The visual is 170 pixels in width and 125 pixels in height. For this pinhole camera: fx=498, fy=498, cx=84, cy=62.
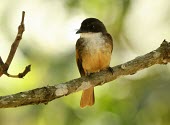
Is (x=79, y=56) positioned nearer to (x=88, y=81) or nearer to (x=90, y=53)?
(x=90, y=53)

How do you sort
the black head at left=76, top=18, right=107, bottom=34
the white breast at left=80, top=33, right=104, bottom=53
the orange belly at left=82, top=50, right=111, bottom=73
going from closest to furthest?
the orange belly at left=82, top=50, right=111, bottom=73 → the white breast at left=80, top=33, right=104, bottom=53 → the black head at left=76, top=18, right=107, bottom=34

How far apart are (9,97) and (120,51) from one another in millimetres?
3531

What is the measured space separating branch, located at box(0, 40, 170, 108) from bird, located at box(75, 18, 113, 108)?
101 centimetres

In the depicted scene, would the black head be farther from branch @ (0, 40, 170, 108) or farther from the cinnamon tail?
branch @ (0, 40, 170, 108)

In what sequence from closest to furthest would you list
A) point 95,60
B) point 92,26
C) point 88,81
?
point 88,81
point 95,60
point 92,26

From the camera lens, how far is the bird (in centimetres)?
471

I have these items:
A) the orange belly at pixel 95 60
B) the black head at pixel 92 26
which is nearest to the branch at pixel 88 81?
the orange belly at pixel 95 60

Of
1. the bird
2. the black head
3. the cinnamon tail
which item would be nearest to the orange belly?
the bird

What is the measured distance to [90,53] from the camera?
15.7 ft

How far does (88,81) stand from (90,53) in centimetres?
130

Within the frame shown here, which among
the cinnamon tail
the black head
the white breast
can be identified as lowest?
the cinnamon tail

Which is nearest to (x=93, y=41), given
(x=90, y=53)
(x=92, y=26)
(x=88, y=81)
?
(x=90, y=53)

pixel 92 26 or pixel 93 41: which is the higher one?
pixel 92 26

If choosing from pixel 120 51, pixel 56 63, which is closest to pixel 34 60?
pixel 56 63
